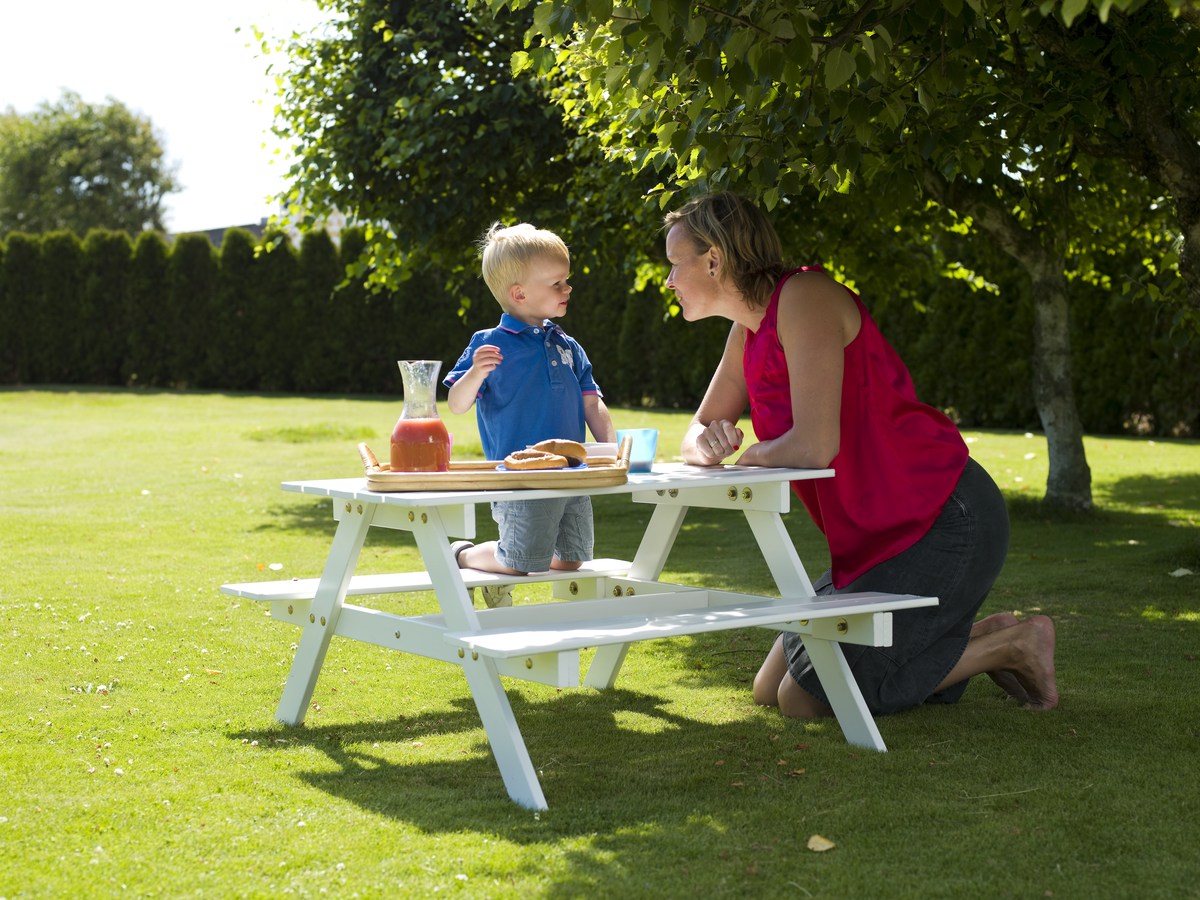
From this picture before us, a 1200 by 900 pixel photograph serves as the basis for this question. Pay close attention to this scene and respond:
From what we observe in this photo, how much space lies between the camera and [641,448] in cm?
403

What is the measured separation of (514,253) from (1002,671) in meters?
2.09

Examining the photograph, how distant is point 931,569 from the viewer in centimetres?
407

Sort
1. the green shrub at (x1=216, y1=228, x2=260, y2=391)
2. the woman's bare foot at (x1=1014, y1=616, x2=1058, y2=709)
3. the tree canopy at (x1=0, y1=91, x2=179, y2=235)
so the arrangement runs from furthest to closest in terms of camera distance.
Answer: the tree canopy at (x1=0, y1=91, x2=179, y2=235) → the green shrub at (x1=216, y1=228, x2=260, y2=391) → the woman's bare foot at (x1=1014, y1=616, x2=1058, y2=709)

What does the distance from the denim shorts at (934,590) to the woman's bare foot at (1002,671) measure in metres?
0.15

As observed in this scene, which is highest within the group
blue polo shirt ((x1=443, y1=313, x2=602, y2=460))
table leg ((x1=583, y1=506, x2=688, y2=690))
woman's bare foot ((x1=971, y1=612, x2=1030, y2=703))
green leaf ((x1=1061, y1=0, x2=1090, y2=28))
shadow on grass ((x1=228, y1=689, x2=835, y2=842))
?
green leaf ((x1=1061, y1=0, x2=1090, y2=28))

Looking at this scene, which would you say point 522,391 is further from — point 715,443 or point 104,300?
point 104,300

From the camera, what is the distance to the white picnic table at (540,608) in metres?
3.40

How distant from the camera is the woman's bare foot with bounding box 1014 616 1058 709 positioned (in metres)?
4.31

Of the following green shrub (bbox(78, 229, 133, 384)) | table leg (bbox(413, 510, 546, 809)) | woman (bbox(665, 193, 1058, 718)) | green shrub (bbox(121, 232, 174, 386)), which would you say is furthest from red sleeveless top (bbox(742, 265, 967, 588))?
green shrub (bbox(78, 229, 133, 384))

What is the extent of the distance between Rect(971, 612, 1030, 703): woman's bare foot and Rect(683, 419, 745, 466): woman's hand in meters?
1.00

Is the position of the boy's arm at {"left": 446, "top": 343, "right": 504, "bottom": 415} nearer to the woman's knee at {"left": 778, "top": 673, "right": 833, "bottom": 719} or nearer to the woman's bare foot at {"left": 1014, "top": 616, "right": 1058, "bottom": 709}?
the woman's knee at {"left": 778, "top": 673, "right": 833, "bottom": 719}

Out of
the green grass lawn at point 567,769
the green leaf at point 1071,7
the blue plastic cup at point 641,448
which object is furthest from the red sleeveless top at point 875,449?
the green leaf at point 1071,7

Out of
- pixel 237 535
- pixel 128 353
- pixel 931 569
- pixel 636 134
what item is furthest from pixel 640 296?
pixel 931 569

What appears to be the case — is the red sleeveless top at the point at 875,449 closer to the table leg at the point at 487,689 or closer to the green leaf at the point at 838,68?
the green leaf at the point at 838,68
